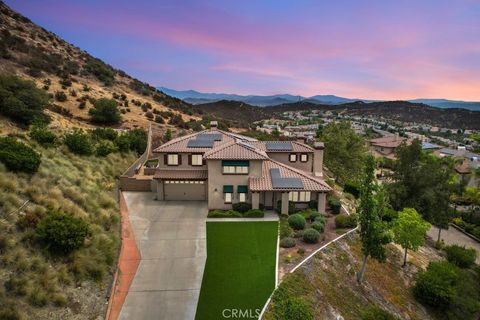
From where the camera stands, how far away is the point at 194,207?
3291cm

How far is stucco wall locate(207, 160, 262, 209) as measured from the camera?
104 feet

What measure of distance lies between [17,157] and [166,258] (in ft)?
40.5

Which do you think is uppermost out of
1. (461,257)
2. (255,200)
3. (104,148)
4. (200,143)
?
(200,143)

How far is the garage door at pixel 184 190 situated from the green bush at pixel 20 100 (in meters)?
15.4

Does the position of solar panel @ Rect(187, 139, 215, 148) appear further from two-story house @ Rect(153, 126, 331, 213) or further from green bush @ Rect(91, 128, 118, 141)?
green bush @ Rect(91, 128, 118, 141)

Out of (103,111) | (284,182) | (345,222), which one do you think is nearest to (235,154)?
(284,182)

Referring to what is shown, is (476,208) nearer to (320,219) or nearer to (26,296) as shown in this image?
(320,219)

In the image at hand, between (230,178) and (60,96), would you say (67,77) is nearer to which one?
(60,96)

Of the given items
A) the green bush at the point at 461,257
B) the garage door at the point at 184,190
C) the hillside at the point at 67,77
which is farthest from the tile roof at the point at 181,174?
the green bush at the point at 461,257

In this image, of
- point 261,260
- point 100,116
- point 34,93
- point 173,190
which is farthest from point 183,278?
point 100,116

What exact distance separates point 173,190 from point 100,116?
22747 millimetres

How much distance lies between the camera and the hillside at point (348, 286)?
65.5 ft

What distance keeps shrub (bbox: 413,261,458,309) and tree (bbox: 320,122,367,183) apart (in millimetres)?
23287

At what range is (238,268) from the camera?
2219 cm
